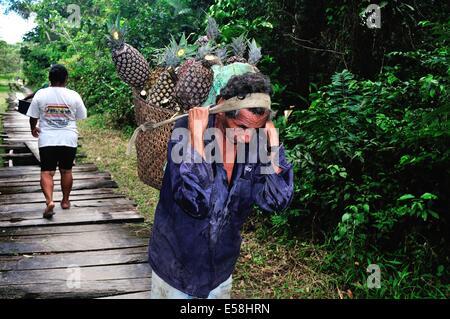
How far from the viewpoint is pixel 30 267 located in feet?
12.3

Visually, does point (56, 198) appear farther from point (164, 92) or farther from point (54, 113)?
point (164, 92)

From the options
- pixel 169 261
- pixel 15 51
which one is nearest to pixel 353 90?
pixel 169 261

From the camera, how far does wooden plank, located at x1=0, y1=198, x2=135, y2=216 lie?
206 inches

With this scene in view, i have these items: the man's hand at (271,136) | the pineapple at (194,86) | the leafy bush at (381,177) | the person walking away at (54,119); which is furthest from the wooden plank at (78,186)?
the man's hand at (271,136)

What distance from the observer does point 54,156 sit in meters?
4.78

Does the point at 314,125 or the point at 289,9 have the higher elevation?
the point at 289,9

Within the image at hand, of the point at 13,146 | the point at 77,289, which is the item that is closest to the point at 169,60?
the point at 77,289

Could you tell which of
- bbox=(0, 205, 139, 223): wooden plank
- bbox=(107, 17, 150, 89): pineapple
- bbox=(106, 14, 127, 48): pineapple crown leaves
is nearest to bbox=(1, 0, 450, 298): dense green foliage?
bbox=(107, 17, 150, 89): pineapple

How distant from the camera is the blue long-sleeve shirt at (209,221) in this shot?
195cm

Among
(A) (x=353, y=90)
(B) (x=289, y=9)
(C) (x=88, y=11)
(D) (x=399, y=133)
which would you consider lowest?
(D) (x=399, y=133)

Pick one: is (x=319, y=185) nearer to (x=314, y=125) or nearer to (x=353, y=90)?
(x=314, y=125)

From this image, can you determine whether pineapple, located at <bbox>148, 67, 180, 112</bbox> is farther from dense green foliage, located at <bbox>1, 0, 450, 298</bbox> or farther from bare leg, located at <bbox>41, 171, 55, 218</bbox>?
bare leg, located at <bbox>41, 171, 55, 218</bbox>

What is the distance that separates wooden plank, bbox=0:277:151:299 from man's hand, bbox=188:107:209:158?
2025 millimetres
